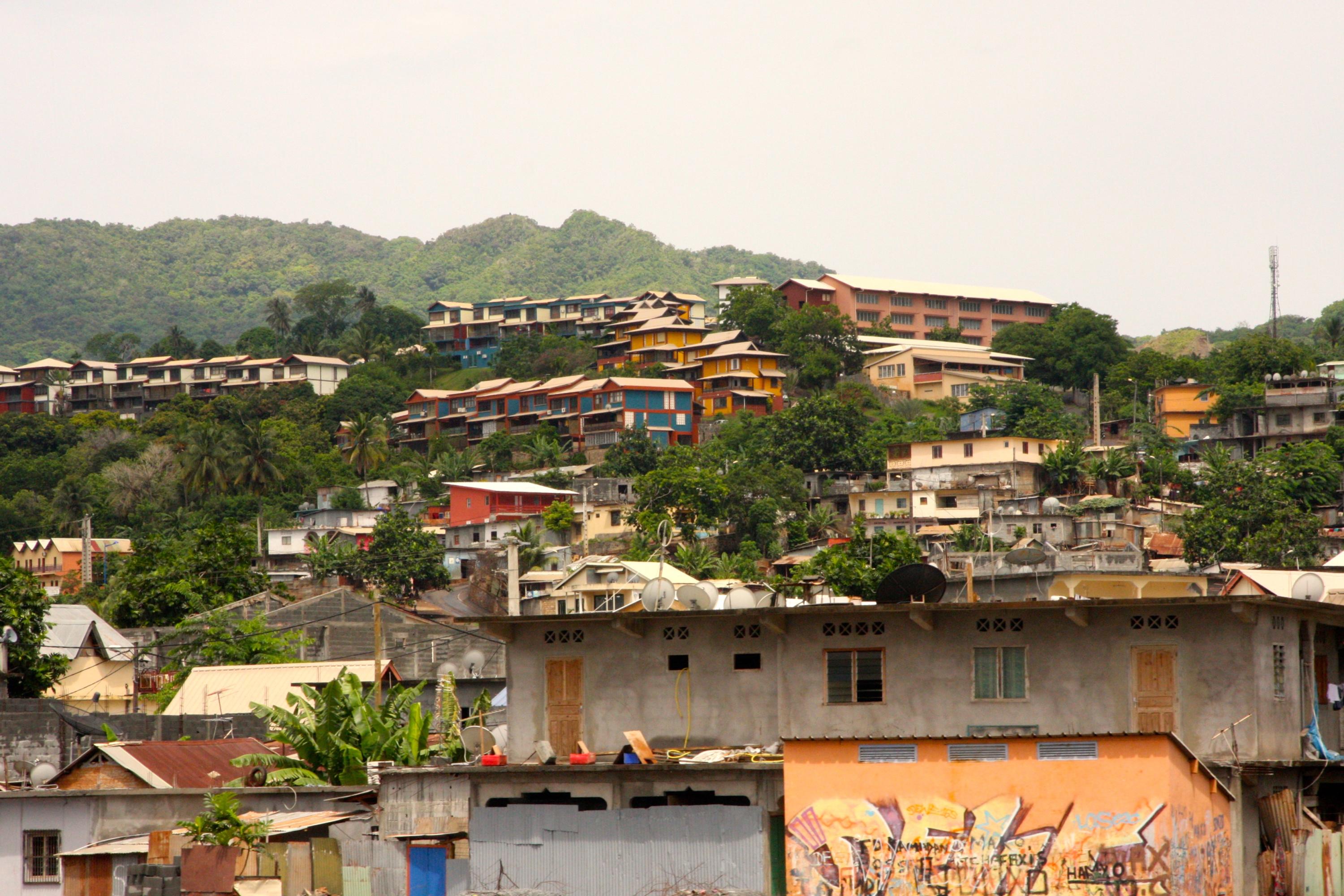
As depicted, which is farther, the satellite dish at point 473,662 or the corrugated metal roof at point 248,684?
the corrugated metal roof at point 248,684

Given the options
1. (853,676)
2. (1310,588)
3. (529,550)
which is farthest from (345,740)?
(529,550)

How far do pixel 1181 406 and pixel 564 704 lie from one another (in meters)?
93.3

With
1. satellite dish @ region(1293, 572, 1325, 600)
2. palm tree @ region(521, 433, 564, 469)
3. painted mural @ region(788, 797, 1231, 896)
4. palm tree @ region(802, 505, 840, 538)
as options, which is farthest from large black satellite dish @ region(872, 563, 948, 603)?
palm tree @ region(521, 433, 564, 469)

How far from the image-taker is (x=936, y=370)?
126125 millimetres

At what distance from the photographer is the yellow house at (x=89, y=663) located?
2365 inches

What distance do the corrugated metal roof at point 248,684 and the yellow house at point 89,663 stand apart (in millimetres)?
11721

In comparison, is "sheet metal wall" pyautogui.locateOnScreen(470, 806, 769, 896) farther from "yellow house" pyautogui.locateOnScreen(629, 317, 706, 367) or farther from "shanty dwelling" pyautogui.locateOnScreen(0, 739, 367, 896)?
"yellow house" pyautogui.locateOnScreen(629, 317, 706, 367)

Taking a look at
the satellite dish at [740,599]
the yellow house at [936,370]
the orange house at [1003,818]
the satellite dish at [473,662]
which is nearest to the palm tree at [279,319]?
the yellow house at [936,370]

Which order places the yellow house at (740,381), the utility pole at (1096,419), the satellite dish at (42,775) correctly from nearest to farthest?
the satellite dish at (42,775), the utility pole at (1096,419), the yellow house at (740,381)

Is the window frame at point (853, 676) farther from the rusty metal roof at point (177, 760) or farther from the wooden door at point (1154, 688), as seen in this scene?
the rusty metal roof at point (177, 760)

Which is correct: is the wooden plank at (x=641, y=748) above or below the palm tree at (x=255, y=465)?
below

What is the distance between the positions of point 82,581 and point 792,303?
66.2 m

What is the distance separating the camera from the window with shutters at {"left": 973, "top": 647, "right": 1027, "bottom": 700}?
25828 mm

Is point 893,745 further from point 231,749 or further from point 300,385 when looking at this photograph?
point 300,385
